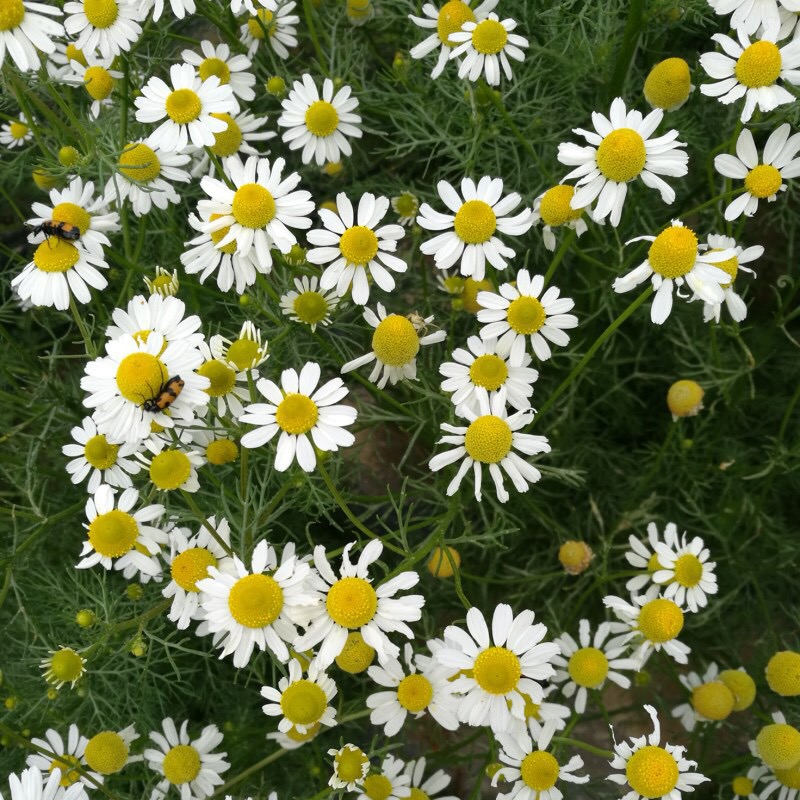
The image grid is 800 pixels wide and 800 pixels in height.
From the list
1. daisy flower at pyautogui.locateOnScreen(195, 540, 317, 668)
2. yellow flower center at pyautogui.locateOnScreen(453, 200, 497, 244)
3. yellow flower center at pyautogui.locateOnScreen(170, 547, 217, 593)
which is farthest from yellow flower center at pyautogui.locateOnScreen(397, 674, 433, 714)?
yellow flower center at pyautogui.locateOnScreen(453, 200, 497, 244)

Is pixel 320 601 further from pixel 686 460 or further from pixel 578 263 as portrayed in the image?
pixel 578 263

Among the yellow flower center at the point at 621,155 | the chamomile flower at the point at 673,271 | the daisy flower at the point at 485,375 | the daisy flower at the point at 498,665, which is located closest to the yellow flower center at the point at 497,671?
the daisy flower at the point at 498,665

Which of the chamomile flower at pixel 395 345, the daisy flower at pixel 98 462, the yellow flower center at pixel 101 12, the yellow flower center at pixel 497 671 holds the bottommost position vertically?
the yellow flower center at pixel 497 671

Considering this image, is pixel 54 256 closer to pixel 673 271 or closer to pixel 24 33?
pixel 24 33

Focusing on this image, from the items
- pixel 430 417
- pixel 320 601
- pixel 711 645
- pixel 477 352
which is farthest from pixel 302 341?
pixel 711 645

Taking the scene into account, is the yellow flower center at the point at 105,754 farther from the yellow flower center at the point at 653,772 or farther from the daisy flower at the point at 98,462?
the yellow flower center at the point at 653,772

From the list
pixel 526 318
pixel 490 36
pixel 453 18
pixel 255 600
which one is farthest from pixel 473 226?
pixel 255 600
